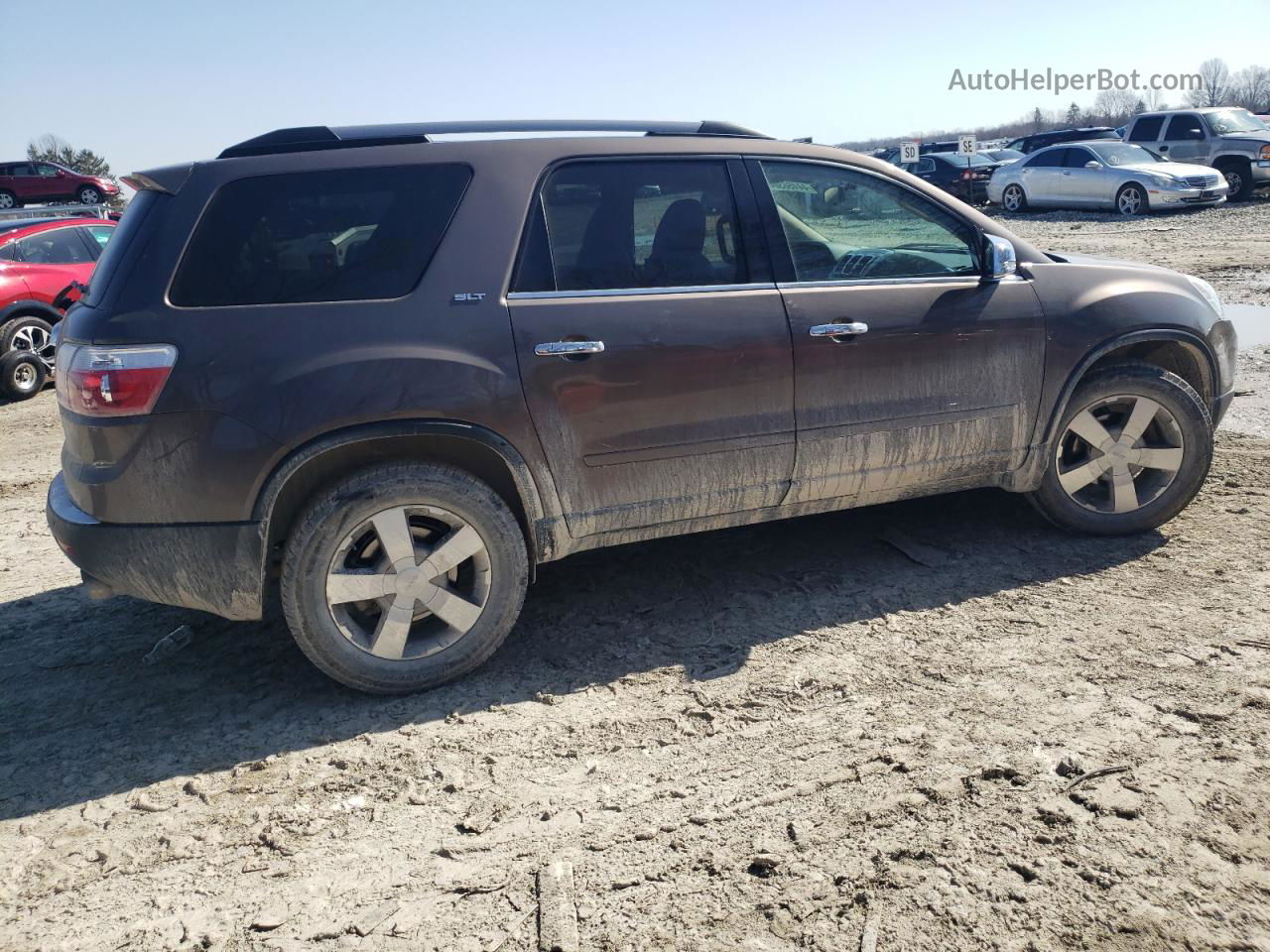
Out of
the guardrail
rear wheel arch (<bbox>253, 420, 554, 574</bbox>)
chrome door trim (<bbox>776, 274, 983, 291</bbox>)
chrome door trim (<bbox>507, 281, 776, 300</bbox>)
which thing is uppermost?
the guardrail

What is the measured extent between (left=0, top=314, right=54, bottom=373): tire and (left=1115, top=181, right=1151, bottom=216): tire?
19.1m

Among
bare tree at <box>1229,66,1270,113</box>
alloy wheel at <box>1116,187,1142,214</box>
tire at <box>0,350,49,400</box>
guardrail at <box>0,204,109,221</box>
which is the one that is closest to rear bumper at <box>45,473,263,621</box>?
tire at <box>0,350,49,400</box>

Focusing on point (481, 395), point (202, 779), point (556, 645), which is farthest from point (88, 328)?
point (556, 645)

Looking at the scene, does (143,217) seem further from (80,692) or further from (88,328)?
(80,692)

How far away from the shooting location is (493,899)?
8.38ft

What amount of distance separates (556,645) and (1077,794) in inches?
76.6

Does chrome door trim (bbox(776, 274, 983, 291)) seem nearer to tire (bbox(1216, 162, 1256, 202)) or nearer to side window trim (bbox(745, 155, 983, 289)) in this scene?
side window trim (bbox(745, 155, 983, 289))

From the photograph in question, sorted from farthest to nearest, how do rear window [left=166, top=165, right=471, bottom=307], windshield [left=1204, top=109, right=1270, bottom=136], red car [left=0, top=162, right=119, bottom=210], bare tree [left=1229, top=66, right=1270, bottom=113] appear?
1. bare tree [left=1229, top=66, right=1270, bottom=113]
2. red car [left=0, top=162, right=119, bottom=210]
3. windshield [left=1204, top=109, right=1270, bottom=136]
4. rear window [left=166, top=165, right=471, bottom=307]

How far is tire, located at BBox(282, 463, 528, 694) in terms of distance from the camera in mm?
3404

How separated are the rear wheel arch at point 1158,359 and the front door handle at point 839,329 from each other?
105 cm

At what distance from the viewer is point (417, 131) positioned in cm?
368

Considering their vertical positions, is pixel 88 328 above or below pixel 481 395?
above

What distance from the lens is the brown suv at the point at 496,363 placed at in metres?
3.30

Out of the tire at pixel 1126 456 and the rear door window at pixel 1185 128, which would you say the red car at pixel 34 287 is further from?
the rear door window at pixel 1185 128
